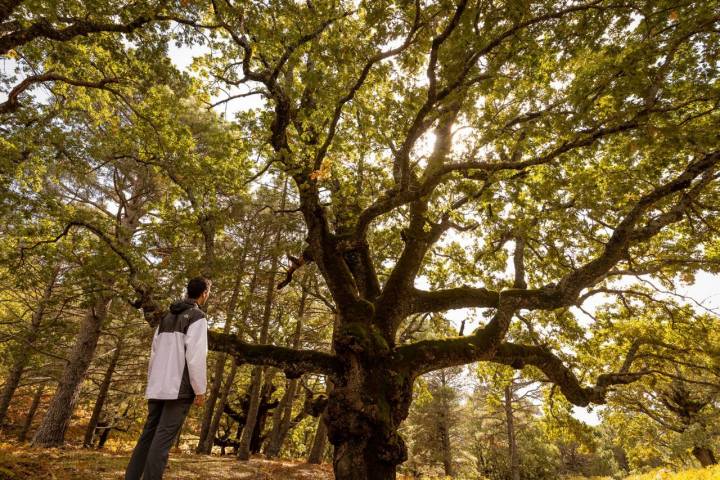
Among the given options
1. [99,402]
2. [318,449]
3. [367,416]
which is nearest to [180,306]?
[367,416]

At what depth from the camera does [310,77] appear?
245 inches

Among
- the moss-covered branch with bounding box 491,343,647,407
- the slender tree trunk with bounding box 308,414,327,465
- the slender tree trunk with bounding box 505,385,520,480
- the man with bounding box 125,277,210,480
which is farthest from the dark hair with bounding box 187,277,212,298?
the slender tree trunk with bounding box 505,385,520,480

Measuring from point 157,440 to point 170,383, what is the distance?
1.80 feet

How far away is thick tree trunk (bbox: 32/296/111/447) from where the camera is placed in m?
11.7

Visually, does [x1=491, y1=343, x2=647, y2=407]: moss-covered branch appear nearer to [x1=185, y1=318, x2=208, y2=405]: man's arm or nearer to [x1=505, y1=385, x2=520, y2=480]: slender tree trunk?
[x1=185, y1=318, x2=208, y2=405]: man's arm

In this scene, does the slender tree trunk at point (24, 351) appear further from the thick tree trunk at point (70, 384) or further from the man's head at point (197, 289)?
the man's head at point (197, 289)

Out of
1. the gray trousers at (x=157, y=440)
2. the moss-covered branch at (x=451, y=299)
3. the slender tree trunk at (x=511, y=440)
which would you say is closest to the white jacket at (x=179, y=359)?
the gray trousers at (x=157, y=440)

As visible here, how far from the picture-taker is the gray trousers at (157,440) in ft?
11.7

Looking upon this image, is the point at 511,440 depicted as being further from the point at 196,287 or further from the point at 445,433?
the point at 196,287

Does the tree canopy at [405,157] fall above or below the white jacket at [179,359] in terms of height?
above

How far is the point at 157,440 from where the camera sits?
144 inches

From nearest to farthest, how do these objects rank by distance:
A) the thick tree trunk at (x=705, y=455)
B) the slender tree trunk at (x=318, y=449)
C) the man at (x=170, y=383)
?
the man at (x=170, y=383)
the slender tree trunk at (x=318, y=449)
the thick tree trunk at (x=705, y=455)

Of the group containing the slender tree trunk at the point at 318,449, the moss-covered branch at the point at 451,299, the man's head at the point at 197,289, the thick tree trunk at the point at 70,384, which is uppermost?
the moss-covered branch at the point at 451,299

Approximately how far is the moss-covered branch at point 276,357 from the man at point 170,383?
138 inches
